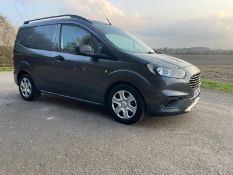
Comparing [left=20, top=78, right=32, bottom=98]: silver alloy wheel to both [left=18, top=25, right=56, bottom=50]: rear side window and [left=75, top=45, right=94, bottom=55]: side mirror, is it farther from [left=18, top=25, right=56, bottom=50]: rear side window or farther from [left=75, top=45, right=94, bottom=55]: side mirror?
[left=75, top=45, right=94, bottom=55]: side mirror

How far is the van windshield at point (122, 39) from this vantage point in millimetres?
6396

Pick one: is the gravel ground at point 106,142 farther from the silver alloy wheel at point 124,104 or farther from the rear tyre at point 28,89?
the rear tyre at point 28,89

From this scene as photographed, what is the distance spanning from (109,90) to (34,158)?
7.48 feet

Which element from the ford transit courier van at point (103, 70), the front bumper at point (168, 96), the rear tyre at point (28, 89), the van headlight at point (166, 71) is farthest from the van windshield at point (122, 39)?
the rear tyre at point (28, 89)

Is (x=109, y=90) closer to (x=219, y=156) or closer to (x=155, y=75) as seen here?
(x=155, y=75)

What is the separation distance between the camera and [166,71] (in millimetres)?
5691

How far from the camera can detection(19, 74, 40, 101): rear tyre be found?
7723mm

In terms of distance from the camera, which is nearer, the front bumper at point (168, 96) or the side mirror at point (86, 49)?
the front bumper at point (168, 96)

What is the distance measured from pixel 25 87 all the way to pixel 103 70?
2.60 m

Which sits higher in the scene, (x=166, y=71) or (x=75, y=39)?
(x=75, y=39)

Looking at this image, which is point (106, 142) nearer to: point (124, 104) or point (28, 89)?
point (124, 104)

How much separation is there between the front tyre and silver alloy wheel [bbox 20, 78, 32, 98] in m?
2.50

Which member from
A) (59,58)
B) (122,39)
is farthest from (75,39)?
(122,39)

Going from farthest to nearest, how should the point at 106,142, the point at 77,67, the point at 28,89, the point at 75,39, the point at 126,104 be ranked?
the point at 28,89
the point at 75,39
the point at 77,67
the point at 126,104
the point at 106,142
